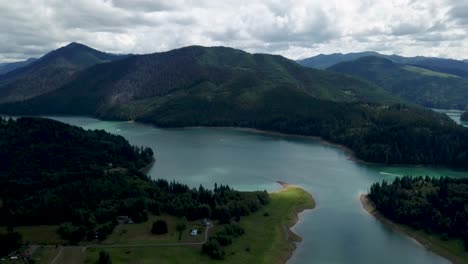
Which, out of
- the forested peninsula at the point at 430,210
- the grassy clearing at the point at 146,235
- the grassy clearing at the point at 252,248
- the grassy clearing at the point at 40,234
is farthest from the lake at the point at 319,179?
the grassy clearing at the point at 40,234

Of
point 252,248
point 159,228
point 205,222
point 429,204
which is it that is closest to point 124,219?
point 159,228

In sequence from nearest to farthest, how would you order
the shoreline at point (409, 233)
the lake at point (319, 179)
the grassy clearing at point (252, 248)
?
1. the grassy clearing at point (252, 248)
2. the shoreline at point (409, 233)
3. the lake at point (319, 179)

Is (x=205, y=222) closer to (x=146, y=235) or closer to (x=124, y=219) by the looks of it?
(x=146, y=235)

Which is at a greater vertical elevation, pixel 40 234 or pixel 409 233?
pixel 409 233

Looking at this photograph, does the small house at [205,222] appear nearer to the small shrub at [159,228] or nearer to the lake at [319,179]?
the small shrub at [159,228]

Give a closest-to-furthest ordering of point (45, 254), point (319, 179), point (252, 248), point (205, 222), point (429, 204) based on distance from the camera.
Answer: point (45, 254), point (252, 248), point (205, 222), point (429, 204), point (319, 179)

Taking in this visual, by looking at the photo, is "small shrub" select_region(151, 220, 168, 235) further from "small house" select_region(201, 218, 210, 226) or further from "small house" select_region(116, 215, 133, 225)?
"small house" select_region(201, 218, 210, 226)
